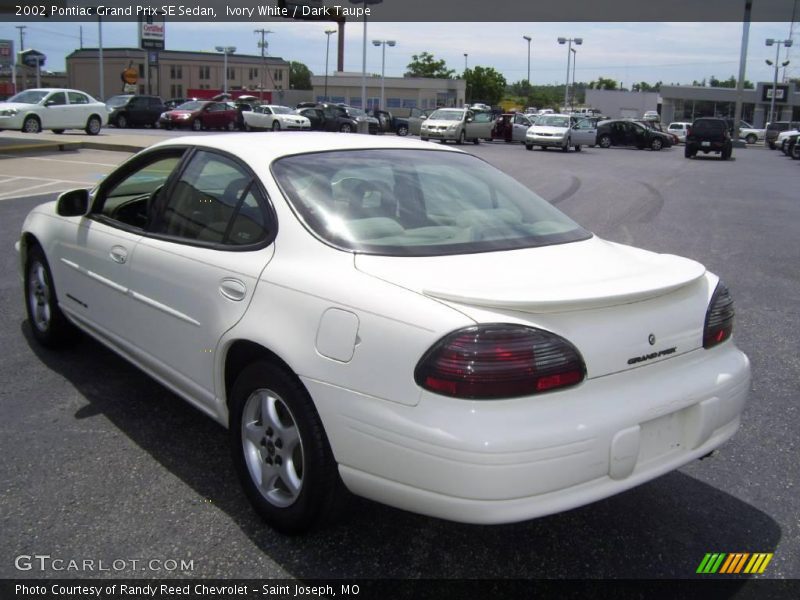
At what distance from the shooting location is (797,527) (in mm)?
3189

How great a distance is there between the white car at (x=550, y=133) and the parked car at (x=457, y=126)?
334 cm

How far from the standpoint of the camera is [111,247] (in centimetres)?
405

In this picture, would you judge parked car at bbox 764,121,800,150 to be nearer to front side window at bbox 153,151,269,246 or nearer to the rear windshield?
the rear windshield

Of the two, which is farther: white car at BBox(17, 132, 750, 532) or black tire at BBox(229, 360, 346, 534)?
black tire at BBox(229, 360, 346, 534)

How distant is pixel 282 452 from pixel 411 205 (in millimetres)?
1186

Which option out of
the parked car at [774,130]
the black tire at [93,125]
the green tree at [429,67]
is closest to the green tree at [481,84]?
the green tree at [429,67]

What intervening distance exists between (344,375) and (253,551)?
2.77 feet

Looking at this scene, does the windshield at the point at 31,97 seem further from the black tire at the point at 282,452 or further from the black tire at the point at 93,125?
the black tire at the point at 282,452

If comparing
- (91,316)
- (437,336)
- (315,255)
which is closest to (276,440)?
(315,255)

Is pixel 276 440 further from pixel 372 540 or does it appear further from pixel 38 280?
pixel 38 280

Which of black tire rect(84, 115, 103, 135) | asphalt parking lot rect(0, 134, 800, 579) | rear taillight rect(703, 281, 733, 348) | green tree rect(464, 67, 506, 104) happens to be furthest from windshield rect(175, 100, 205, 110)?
green tree rect(464, 67, 506, 104)

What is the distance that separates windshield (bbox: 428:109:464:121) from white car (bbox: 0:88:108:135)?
1418cm

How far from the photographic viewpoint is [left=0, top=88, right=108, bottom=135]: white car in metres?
26.8

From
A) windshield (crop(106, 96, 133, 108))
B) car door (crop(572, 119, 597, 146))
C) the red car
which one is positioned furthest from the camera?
windshield (crop(106, 96, 133, 108))
